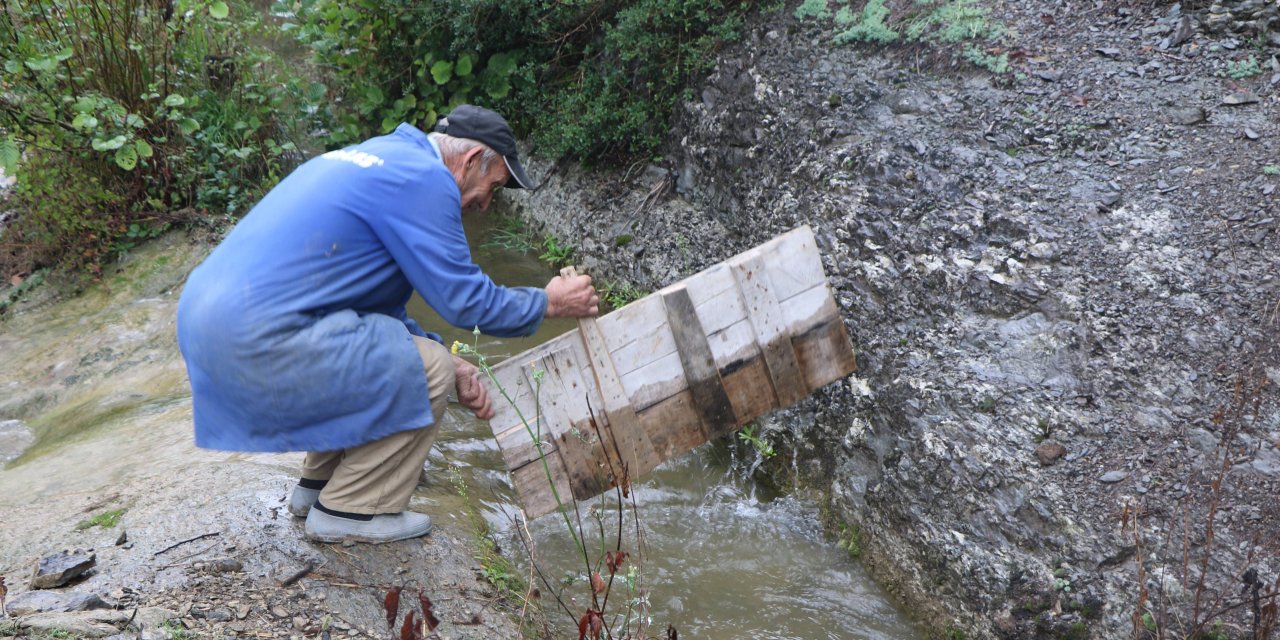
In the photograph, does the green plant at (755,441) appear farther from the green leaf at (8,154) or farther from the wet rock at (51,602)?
the green leaf at (8,154)

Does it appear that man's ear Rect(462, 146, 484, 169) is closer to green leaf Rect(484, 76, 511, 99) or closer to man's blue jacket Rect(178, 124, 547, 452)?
man's blue jacket Rect(178, 124, 547, 452)

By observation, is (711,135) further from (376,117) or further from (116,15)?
(116,15)

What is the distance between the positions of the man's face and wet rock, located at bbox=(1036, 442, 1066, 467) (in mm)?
2324

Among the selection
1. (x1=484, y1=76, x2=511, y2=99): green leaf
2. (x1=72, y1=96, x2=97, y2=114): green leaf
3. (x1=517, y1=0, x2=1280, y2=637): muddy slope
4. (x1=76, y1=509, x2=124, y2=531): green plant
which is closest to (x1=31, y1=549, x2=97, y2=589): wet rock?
(x1=76, y1=509, x2=124, y2=531): green plant

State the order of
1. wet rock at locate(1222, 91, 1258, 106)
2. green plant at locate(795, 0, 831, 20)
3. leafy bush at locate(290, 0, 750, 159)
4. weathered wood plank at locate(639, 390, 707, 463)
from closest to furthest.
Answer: weathered wood plank at locate(639, 390, 707, 463), wet rock at locate(1222, 91, 1258, 106), green plant at locate(795, 0, 831, 20), leafy bush at locate(290, 0, 750, 159)

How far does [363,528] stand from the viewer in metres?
3.32

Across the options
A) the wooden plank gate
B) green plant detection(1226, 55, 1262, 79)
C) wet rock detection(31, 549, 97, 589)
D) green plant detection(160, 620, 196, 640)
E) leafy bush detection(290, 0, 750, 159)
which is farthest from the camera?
leafy bush detection(290, 0, 750, 159)

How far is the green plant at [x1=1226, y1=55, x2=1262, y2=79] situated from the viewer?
4.41 m

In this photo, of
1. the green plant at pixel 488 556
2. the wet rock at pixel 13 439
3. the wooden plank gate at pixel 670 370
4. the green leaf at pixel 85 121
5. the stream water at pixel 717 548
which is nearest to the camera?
the wooden plank gate at pixel 670 370

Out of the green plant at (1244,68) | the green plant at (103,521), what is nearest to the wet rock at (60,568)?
the green plant at (103,521)

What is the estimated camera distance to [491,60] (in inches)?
276

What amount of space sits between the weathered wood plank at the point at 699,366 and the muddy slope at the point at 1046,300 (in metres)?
0.81

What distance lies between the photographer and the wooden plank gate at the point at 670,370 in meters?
3.35

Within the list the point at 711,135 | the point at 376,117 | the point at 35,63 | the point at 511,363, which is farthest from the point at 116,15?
the point at 511,363
